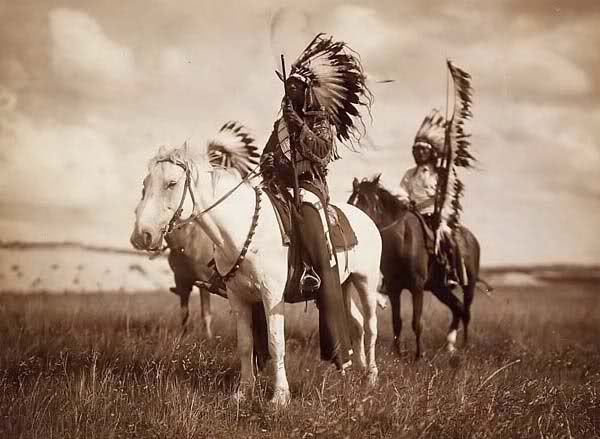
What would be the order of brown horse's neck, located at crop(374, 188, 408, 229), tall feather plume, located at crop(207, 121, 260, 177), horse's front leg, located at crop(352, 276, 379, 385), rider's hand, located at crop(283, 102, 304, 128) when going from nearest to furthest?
rider's hand, located at crop(283, 102, 304, 128) → tall feather plume, located at crop(207, 121, 260, 177) → horse's front leg, located at crop(352, 276, 379, 385) → brown horse's neck, located at crop(374, 188, 408, 229)

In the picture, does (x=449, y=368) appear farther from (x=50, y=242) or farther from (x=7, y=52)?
(x=7, y=52)

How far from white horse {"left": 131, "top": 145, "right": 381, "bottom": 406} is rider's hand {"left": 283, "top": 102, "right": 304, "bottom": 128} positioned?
0.51 metres

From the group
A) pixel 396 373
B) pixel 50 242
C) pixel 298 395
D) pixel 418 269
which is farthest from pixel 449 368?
pixel 50 242

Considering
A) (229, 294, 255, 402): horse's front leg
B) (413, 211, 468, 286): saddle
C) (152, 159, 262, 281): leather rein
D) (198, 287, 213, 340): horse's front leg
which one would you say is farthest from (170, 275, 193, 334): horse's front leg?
(413, 211, 468, 286): saddle

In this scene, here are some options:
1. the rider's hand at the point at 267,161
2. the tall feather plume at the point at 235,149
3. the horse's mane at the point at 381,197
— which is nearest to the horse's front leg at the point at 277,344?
the rider's hand at the point at 267,161

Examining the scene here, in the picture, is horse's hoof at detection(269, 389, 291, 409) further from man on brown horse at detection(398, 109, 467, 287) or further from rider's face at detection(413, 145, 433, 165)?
rider's face at detection(413, 145, 433, 165)

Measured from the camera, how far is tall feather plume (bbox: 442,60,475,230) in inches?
231

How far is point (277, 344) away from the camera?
176 inches

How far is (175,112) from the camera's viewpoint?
19.3 ft

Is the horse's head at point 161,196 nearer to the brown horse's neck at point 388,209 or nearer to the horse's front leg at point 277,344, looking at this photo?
the horse's front leg at point 277,344

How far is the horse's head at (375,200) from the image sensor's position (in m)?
6.06

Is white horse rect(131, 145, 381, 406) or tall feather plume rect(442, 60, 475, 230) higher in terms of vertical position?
tall feather plume rect(442, 60, 475, 230)

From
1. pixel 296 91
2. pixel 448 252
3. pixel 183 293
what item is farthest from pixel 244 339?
pixel 448 252

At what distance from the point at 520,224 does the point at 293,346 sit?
2.77 metres
